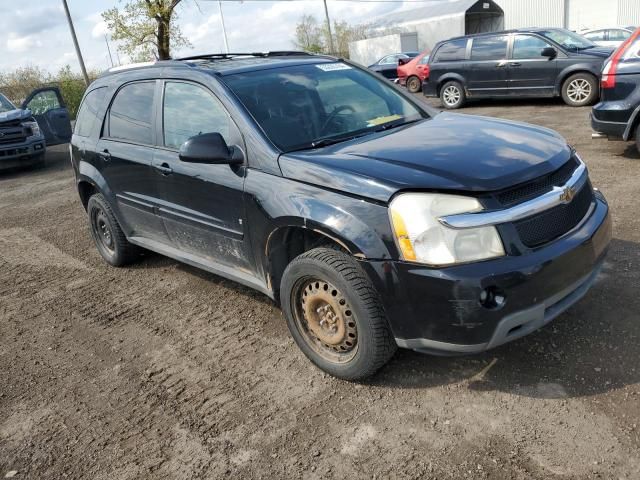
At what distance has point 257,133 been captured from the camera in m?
3.31

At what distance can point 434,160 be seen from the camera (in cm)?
283

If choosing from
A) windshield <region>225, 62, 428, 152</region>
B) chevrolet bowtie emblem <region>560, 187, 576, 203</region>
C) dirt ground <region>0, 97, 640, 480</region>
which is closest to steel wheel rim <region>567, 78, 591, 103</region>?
dirt ground <region>0, 97, 640, 480</region>

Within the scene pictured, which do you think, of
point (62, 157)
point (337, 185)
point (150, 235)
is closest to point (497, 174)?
point (337, 185)

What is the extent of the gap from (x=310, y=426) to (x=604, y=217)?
1992 millimetres

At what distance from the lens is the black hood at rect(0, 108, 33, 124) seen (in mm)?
11445

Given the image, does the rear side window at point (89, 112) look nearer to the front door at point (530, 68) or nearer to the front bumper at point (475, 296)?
the front bumper at point (475, 296)

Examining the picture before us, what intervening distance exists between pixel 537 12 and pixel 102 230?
117 ft

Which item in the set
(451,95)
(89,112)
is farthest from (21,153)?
(451,95)

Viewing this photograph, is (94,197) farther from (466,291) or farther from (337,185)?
(466,291)

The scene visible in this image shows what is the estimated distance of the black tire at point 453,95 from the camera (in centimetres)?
1331

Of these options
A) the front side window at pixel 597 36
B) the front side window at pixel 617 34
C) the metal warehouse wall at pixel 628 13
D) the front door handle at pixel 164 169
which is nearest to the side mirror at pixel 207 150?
the front door handle at pixel 164 169

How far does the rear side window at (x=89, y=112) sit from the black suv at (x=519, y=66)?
31.9 ft

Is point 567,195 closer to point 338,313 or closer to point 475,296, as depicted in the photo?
point 475,296

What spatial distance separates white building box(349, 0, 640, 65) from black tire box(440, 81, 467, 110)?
2192 cm
